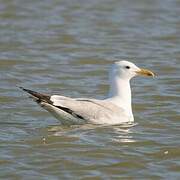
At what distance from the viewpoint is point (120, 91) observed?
458 inches

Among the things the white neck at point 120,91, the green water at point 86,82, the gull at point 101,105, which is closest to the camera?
the green water at point 86,82

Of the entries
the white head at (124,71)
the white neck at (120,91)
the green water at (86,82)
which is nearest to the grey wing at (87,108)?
the green water at (86,82)

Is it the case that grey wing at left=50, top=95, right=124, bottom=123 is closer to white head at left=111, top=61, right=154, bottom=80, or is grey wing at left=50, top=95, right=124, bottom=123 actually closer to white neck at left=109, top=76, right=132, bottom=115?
white neck at left=109, top=76, right=132, bottom=115

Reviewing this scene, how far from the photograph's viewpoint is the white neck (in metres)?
11.6

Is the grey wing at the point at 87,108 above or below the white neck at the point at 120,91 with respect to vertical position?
below

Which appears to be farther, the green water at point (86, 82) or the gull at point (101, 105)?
the gull at point (101, 105)

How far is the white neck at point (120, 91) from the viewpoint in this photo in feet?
37.9

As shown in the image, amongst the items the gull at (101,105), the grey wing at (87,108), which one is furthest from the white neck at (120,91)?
the grey wing at (87,108)

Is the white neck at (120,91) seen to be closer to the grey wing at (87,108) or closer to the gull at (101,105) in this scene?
the gull at (101,105)

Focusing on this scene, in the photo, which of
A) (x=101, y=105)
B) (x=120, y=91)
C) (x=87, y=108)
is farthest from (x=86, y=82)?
(x=87, y=108)

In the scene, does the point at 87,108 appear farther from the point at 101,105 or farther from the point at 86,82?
the point at 86,82

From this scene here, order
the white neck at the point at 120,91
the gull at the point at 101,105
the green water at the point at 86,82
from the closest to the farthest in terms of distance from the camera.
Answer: the green water at the point at 86,82, the gull at the point at 101,105, the white neck at the point at 120,91

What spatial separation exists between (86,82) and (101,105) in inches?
110

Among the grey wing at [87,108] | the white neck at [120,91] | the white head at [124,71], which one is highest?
the white head at [124,71]
